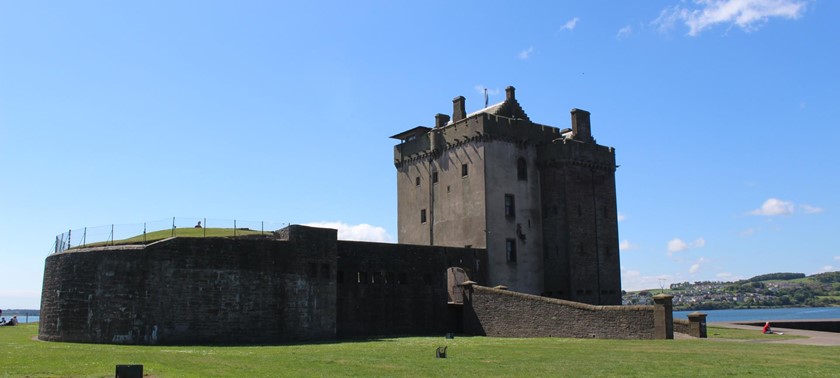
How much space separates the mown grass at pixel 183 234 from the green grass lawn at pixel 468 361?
27.8 feet

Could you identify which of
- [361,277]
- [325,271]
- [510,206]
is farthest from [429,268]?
[510,206]

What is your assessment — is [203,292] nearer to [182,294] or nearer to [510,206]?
[182,294]

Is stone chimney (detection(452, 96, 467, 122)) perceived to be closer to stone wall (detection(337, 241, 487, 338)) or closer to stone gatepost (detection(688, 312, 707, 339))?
stone wall (detection(337, 241, 487, 338))

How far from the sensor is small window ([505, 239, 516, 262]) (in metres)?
51.6

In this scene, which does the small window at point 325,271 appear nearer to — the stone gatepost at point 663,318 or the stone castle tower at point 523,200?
the stone castle tower at point 523,200

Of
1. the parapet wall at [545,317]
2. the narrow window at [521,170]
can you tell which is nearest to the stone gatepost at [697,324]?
the parapet wall at [545,317]

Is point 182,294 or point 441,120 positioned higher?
point 441,120

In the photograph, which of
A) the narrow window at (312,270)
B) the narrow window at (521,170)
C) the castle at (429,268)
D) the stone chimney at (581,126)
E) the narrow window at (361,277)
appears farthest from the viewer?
the stone chimney at (581,126)

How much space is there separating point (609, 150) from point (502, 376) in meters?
41.5

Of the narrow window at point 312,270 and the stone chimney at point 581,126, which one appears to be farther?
the stone chimney at point 581,126

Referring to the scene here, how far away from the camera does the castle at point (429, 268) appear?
34.8 metres

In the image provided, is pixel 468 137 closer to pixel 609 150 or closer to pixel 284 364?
pixel 609 150

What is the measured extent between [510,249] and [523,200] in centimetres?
401

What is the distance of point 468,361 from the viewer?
74.9 feet
